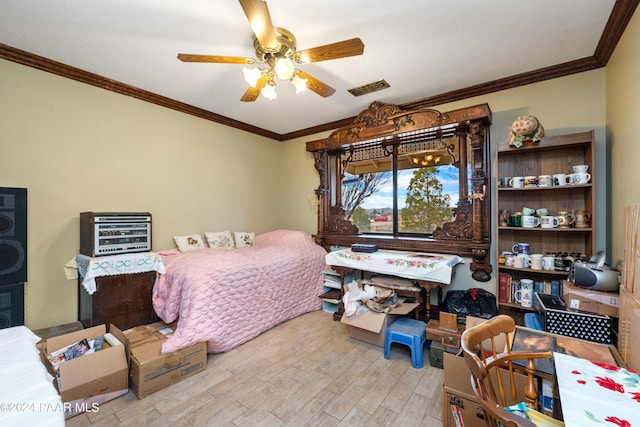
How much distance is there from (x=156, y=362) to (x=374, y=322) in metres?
1.75

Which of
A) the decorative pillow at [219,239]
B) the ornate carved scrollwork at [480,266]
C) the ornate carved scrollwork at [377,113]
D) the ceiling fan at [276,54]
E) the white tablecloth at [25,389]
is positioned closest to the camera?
the white tablecloth at [25,389]

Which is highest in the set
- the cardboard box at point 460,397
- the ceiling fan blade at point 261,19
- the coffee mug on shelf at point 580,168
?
the ceiling fan blade at point 261,19

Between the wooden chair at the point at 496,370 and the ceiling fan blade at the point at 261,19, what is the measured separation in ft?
6.02

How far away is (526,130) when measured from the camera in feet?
7.21

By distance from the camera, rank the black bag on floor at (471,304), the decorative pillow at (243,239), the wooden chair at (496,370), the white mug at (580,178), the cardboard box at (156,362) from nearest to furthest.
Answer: the wooden chair at (496,370) → the cardboard box at (156,362) → the white mug at (580,178) → the black bag on floor at (471,304) → the decorative pillow at (243,239)

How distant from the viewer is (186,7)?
5.67 feet

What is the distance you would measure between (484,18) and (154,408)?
3425 mm

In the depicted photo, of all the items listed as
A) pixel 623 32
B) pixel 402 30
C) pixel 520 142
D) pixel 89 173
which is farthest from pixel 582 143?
pixel 89 173

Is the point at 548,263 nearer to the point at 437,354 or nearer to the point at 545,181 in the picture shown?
the point at 545,181

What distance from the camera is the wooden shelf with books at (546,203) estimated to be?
7.04 ft

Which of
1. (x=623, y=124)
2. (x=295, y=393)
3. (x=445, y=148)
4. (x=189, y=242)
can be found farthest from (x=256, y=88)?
(x=623, y=124)

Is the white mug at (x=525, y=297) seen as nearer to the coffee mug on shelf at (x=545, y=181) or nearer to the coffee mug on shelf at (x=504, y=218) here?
the coffee mug on shelf at (x=504, y=218)

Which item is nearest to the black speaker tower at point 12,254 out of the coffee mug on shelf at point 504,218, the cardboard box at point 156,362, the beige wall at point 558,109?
the cardboard box at point 156,362

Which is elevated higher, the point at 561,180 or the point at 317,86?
the point at 317,86
